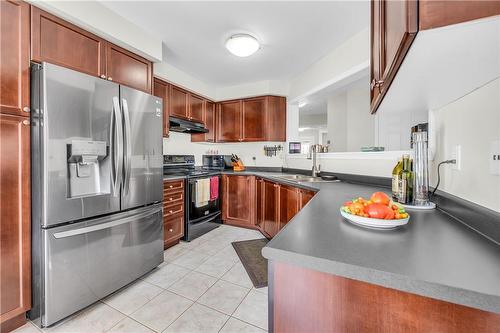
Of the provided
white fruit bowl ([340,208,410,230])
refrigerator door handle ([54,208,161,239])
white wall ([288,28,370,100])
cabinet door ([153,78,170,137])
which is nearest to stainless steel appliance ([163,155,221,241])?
cabinet door ([153,78,170,137])

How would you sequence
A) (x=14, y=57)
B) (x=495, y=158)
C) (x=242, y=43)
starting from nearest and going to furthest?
(x=495, y=158) → (x=14, y=57) → (x=242, y=43)

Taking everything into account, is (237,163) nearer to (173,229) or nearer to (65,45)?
(173,229)

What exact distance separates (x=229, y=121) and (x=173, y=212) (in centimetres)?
197

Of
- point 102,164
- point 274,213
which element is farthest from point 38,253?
point 274,213

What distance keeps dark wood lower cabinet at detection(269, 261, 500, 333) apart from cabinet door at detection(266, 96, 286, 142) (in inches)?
120

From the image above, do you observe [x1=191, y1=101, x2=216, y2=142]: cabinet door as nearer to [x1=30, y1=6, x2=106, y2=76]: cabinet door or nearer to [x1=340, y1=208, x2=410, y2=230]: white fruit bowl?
[x1=30, y1=6, x2=106, y2=76]: cabinet door

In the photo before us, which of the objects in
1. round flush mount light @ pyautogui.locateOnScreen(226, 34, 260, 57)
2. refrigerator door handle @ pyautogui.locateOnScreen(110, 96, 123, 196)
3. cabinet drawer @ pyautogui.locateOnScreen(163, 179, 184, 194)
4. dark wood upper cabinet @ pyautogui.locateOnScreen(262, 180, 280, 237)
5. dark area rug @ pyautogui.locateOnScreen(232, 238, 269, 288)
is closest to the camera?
refrigerator door handle @ pyautogui.locateOnScreen(110, 96, 123, 196)

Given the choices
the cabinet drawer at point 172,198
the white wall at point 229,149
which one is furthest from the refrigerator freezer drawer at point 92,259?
the white wall at point 229,149

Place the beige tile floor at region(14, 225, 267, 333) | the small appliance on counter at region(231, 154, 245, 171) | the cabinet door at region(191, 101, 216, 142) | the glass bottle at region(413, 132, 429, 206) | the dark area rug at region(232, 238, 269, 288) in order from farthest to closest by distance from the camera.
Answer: the small appliance on counter at region(231, 154, 245, 171) → the cabinet door at region(191, 101, 216, 142) → the dark area rug at region(232, 238, 269, 288) → the beige tile floor at region(14, 225, 267, 333) → the glass bottle at region(413, 132, 429, 206)

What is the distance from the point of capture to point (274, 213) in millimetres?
2732

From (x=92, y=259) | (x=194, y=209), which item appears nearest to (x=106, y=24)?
(x=92, y=259)

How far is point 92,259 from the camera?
1519 millimetres

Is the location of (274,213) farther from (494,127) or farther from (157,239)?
(494,127)

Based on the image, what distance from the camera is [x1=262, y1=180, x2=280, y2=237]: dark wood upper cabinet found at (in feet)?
8.81
